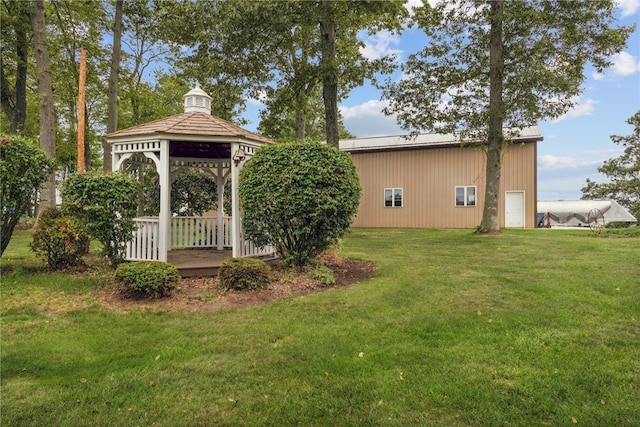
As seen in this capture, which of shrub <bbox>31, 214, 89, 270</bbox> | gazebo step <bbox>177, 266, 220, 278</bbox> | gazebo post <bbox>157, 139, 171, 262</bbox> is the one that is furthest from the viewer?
gazebo post <bbox>157, 139, 171, 262</bbox>

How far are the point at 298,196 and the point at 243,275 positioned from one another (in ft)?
4.87

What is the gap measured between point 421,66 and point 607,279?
952 centimetres

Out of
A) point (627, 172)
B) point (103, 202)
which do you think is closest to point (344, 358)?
point (103, 202)

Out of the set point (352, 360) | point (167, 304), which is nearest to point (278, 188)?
point (167, 304)

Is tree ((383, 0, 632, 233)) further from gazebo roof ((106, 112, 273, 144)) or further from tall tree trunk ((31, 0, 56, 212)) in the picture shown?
tall tree trunk ((31, 0, 56, 212))

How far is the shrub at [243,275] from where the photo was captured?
18.0 feet

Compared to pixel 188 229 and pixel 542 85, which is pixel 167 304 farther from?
pixel 542 85

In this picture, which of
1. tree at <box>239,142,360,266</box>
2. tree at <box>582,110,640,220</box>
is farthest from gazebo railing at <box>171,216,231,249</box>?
tree at <box>582,110,640,220</box>

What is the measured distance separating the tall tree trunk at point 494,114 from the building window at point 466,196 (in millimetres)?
5819

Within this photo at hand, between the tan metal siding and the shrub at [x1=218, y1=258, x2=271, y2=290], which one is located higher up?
the tan metal siding

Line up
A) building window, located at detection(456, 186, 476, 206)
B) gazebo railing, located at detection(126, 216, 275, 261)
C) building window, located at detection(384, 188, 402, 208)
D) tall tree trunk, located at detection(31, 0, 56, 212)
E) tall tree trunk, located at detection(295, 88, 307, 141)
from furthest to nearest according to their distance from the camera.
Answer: building window, located at detection(384, 188, 402, 208)
building window, located at detection(456, 186, 476, 206)
tall tree trunk, located at detection(295, 88, 307, 141)
tall tree trunk, located at detection(31, 0, 56, 212)
gazebo railing, located at detection(126, 216, 275, 261)

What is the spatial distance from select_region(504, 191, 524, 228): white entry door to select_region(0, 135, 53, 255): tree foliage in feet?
Result: 58.4

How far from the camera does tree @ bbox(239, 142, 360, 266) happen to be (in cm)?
598

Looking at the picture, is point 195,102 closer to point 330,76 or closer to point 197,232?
point 197,232
